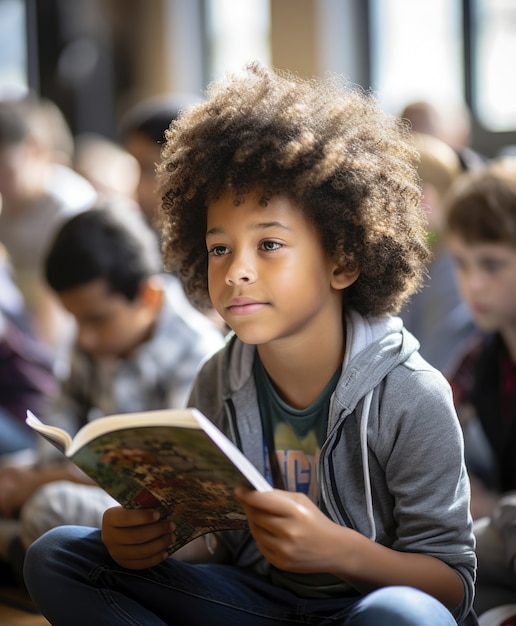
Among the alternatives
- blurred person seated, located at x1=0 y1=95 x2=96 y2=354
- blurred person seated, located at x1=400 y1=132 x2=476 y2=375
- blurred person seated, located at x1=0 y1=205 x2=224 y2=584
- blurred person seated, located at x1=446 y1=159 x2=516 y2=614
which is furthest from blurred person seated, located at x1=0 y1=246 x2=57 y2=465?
blurred person seated, located at x1=446 y1=159 x2=516 y2=614

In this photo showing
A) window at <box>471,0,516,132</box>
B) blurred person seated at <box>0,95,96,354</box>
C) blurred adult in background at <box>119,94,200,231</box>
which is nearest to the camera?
blurred adult in background at <box>119,94,200,231</box>

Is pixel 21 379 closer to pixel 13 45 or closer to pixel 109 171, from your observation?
pixel 109 171

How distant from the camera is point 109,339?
2.00m

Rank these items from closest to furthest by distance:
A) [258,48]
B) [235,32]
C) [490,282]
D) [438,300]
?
[490,282]
[438,300]
[258,48]
[235,32]

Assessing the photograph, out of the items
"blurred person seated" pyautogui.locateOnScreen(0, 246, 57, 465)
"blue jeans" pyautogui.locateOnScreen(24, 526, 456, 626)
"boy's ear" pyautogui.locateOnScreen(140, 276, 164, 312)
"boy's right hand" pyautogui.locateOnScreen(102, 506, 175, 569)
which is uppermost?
"boy's ear" pyautogui.locateOnScreen(140, 276, 164, 312)

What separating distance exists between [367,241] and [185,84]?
5.61 meters

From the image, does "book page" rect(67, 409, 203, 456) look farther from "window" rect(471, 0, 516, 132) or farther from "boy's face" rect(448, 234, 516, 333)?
"window" rect(471, 0, 516, 132)

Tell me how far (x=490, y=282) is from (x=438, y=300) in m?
0.54

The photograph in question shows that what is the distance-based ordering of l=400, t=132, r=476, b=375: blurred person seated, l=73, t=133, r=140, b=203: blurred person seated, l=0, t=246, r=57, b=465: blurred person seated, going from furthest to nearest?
l=73, t=133, r=140, b=203: blurred person seated → l=0, t=246, r=57, b=465: blurred person seated → l=400, t=132, r=476, b=375: blurred person seated

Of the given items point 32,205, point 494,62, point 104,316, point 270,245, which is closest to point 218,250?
point 270,245

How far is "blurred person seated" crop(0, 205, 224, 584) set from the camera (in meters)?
1.99

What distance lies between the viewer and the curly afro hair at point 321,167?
122cm

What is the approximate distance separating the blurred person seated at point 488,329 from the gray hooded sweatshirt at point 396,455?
62 centimetres

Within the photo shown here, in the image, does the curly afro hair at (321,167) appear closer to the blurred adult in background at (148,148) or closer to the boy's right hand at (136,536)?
the boy's right hand at (136,536)
